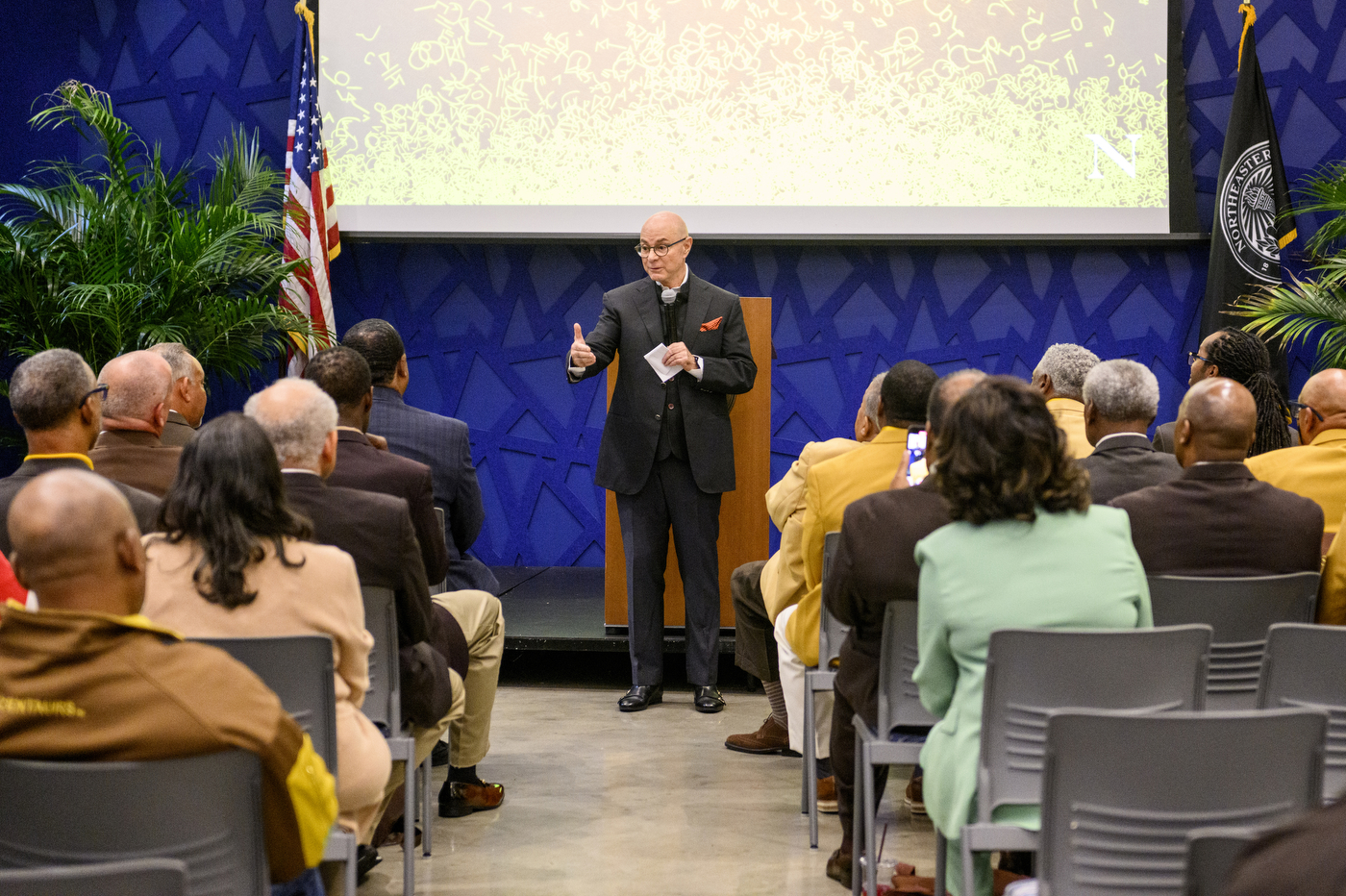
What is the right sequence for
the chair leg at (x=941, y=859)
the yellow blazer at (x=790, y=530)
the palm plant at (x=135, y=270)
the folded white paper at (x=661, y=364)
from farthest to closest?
the palm plant at (x=135, y=270) → the folded white paper at (x=661, y=364) → the yellow blazer at (x=790, y=530) → the chair leg at (x=941, y=859)

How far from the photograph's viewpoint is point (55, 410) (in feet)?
9.60

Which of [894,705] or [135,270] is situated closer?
[894,705]

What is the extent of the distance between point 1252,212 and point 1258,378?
9.17 feet

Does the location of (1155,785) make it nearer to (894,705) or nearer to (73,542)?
(894,705)

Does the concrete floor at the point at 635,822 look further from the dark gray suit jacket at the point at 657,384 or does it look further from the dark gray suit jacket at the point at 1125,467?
the dark gray suit jacket at the point at 1125,467

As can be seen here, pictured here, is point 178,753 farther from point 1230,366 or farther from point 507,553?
point 507,553

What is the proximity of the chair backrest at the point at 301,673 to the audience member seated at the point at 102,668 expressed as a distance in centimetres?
35

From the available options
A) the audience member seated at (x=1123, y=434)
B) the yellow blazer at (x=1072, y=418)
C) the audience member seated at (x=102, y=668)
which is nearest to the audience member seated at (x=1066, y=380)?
the yellow blazer at (x=1072, y=418)

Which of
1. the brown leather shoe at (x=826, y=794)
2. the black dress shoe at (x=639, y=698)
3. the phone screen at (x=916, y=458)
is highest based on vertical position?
the phone screen at (x=916, y=458)

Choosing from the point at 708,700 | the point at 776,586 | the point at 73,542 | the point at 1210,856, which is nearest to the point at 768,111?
the point at 708,700

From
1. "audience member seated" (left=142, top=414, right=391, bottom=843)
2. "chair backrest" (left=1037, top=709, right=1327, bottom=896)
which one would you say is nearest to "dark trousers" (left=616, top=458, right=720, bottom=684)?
"audience member seated" (left=142, top=414, right=391, bottom=843)

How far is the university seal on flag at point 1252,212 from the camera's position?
20.4 ft

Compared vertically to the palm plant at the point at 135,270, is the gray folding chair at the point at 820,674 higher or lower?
lower

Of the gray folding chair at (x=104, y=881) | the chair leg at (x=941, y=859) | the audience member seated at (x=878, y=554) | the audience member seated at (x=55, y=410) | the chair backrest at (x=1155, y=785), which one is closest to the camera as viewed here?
the gray folding chair at (x=104, y=881)
